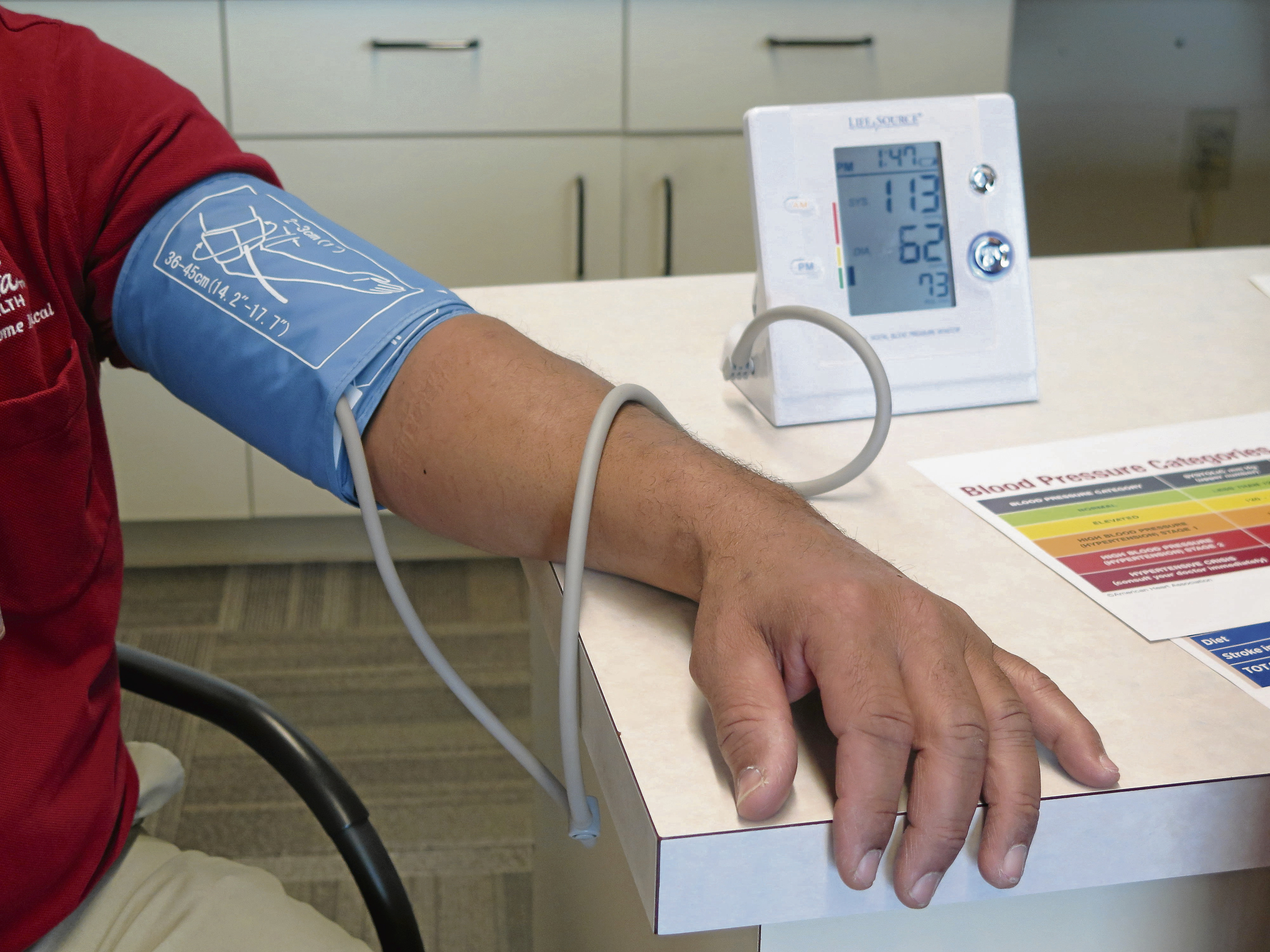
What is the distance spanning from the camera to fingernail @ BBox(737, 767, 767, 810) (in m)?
0.46

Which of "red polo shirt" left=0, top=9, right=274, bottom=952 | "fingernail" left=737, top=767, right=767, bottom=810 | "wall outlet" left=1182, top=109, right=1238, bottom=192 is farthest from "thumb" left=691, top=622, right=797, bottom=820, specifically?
"wall outlet" left=1182, top=109, right=1238, bottom=192

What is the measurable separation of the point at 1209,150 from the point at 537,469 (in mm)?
2183

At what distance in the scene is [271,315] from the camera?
2.37 ft

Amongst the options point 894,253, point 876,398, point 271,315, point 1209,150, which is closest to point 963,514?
point 876,398

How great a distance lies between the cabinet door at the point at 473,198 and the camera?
1948 mm

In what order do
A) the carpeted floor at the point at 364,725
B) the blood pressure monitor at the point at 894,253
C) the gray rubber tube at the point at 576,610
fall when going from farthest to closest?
the carpeted floor at the point at 364,725 → the blood pressure monitor at the point at 894,253 → the gray rubber tube at the point at 576,610

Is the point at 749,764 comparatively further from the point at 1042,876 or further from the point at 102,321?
the point at 102,321

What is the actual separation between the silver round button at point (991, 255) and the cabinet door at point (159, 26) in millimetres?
1404

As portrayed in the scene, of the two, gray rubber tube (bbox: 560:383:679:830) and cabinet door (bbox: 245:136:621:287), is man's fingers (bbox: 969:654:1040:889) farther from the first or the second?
cabinet door (bbox: 245:136:621:287)

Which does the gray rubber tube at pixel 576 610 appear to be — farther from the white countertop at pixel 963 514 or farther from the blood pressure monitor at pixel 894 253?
the blood pressure monitor at pixel 894 253

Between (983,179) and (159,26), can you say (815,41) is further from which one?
(983,179)

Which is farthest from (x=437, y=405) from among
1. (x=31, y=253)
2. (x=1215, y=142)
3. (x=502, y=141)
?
(x=1215, y=142)

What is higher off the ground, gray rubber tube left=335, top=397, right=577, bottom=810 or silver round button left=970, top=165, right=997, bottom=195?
silver round button left=970, top=165, right=997, bottom=195

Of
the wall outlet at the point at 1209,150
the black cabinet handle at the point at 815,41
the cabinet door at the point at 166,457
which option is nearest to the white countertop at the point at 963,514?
the black cabinet handle at the point at 815,41
